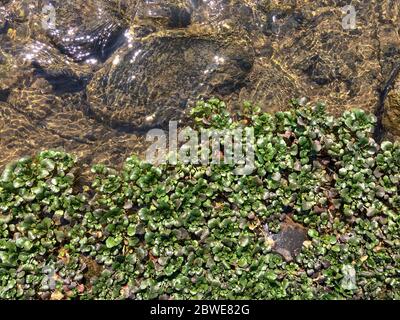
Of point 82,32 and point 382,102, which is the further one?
point 82,32

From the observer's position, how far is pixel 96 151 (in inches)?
232

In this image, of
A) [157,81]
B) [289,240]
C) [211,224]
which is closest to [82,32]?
[157,81]

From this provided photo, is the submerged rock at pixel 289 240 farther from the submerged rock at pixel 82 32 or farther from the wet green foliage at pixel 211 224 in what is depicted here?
the submerged rock at pixel 82 32

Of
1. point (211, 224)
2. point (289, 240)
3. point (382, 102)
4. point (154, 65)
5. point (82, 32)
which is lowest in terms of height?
point (289, 240)

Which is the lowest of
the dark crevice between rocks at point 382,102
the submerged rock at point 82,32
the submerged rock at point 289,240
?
the submerged rock at point 289,240

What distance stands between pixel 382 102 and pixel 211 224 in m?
3.12

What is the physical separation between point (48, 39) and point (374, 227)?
204 inches

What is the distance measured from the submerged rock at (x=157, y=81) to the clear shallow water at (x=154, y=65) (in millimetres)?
14

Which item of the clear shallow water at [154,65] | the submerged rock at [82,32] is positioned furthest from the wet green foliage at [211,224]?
the submerged rock at [82,32]

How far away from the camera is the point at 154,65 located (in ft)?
19.7

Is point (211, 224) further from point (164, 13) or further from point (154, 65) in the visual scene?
→ point (164, 13)

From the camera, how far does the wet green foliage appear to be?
484 centimetres

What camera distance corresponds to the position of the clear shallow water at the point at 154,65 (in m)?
5.98
